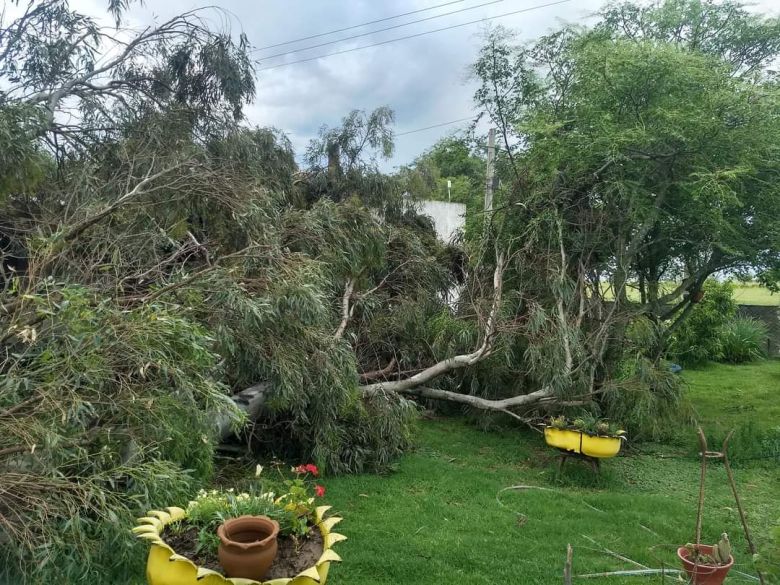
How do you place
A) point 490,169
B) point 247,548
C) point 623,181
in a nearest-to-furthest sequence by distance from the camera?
point 247,548
point 623,181
point 490,169

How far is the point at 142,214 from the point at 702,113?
4.99m

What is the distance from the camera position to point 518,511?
451 centimetres

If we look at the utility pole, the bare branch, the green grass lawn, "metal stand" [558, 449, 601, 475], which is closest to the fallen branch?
the bare branch

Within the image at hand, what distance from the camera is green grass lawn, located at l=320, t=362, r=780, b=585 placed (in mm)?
3537

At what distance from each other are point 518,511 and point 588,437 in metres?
1.05

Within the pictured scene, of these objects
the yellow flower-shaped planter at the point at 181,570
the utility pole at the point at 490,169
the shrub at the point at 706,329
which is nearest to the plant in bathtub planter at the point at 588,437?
the yellow flower-shaped planter at the point at 181,570

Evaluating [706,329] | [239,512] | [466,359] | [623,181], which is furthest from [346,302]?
[706,329]

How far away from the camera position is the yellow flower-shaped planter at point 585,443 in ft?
16.6

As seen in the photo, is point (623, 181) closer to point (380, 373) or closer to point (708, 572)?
point (380, 373)

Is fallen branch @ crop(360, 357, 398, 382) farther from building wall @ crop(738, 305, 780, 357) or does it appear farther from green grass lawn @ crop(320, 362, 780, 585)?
building wall @ crop(738, 305, 780, 357)

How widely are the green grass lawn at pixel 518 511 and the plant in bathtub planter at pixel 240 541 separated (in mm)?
923

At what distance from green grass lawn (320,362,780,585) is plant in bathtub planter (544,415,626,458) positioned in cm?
35

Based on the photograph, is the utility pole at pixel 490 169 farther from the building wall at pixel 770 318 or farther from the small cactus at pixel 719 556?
the building wall at pixel 770 318

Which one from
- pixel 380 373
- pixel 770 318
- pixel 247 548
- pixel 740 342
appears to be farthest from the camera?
pixel 770 318
